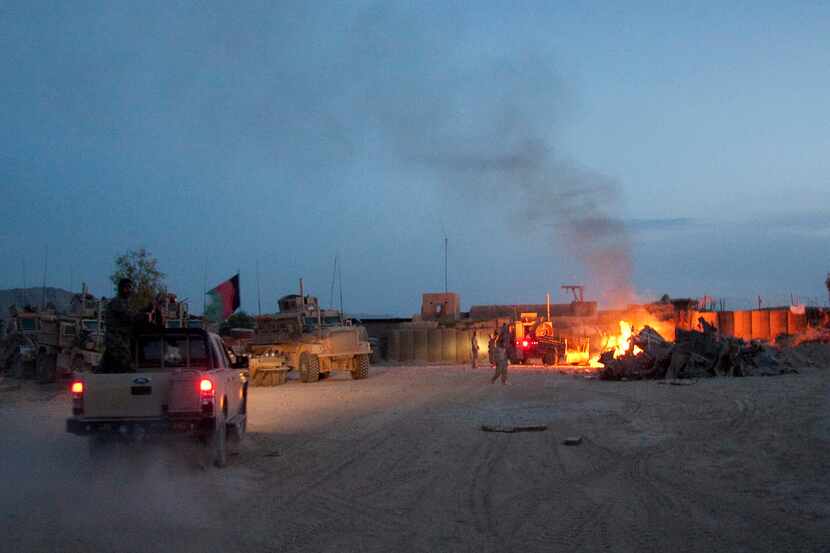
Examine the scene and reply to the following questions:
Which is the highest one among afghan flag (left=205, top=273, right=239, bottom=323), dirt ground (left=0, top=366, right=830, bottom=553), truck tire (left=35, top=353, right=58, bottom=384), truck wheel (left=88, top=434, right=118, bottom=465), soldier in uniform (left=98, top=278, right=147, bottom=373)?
afghan flag (left=205, top=273, right=239, bottom=323)

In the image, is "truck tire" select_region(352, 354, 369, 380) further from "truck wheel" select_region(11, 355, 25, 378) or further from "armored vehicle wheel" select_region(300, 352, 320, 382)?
"truck wheel" select_region(11, 355, 25, 378)

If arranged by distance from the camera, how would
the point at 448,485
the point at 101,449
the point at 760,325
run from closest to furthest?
the point at 448,485 → the point at 101,449 → the point at 760,325

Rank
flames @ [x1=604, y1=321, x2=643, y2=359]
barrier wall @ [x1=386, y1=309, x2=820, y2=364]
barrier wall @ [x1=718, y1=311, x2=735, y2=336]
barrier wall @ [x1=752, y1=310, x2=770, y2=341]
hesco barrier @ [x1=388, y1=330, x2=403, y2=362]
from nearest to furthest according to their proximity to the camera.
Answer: flames @ [x1=604, y1=321, x2=643, y2=359] → barrier wall @ [x1=386, y1=309, x2=820, y2=364] → barrier wall @ [x1=752, y1=310, x2=770, y2=341] → barrier wall @ [x1=718, y1=311, x2=735, y2=336] → hesco barrier @ [x1=388, y1=330, x2=403, y2=362]

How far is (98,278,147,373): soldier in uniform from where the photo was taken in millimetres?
11328

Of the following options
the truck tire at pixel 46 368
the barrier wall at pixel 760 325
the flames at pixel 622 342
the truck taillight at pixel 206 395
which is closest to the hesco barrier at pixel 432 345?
the flames at pixel 622 342

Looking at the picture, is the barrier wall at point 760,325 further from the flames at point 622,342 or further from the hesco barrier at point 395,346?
the hesco barrier at point 395,346

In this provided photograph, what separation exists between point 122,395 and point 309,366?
18.6 metres

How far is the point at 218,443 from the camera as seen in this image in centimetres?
1119

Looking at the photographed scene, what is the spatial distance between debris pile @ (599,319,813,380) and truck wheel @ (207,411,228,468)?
63.9 ft

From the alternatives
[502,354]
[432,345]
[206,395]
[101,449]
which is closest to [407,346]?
[432,345]

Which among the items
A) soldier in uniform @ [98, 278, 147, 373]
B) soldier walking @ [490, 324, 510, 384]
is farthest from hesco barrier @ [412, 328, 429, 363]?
soldier in uniform @ [98, 278, 147, 373]

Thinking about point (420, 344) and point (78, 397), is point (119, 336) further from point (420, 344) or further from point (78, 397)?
point (420, 344)

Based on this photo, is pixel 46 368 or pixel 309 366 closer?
pixel 46 368

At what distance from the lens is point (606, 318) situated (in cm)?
4709
